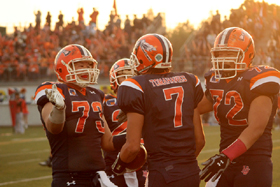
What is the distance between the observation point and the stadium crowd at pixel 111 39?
66.1 ft

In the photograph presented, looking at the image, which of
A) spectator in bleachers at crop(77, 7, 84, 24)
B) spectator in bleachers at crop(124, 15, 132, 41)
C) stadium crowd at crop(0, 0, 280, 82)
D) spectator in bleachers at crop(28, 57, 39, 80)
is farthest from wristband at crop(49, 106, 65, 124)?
spectator in bleachers at crop(77, 7, 84, 24)

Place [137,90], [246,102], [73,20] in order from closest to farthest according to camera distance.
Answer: [137,90] → [246,102] → [73,20]

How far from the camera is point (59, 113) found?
2.94 m

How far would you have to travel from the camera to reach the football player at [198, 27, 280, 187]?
9.80 ft

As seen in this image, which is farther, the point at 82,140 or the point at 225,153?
the point at 82,140

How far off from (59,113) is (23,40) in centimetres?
2106

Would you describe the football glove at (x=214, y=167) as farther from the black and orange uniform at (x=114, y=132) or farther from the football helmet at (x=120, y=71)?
the football helmet at (x=120, y=71)

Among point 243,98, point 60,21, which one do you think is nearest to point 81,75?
point 243,98

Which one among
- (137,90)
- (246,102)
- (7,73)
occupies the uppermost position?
(137,90)

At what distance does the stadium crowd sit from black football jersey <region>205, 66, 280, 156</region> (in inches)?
628

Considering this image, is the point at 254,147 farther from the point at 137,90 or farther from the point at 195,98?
the point at 137,90

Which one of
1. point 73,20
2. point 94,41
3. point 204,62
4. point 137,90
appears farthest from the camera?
point 73,20

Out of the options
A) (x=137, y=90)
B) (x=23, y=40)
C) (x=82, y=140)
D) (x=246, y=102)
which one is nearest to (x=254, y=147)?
(x=246, y=102)

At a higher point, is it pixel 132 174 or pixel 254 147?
pixel 254 147
